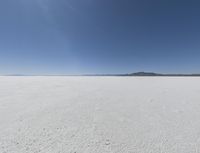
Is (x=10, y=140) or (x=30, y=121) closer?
(x=10, y=140)

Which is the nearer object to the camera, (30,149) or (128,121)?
(30,149)

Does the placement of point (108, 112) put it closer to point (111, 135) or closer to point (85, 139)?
point (111, 135)

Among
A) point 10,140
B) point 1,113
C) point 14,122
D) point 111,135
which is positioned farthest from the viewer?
point 1,113

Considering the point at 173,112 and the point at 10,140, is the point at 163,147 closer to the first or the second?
the point at 173,112

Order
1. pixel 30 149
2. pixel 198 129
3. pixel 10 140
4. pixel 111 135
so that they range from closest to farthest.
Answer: pixel 30 149, pixel 10 140, pixel 111 135, pixel 198 129

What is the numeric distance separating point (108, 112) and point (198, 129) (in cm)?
212

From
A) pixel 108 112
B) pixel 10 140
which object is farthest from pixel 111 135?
pixel 10 140

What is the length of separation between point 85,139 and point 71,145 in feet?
0.92

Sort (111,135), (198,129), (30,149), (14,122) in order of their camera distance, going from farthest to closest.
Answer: (14,122)
(198,129)
(111,135)
(30,149)

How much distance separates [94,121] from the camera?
3068 mm

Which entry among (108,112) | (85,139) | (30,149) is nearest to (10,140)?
(30,149)

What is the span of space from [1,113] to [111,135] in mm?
3189

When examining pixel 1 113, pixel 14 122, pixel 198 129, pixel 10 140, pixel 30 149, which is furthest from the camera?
pixel 1 113

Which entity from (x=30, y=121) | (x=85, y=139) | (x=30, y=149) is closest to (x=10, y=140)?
(x=30, y=149)
